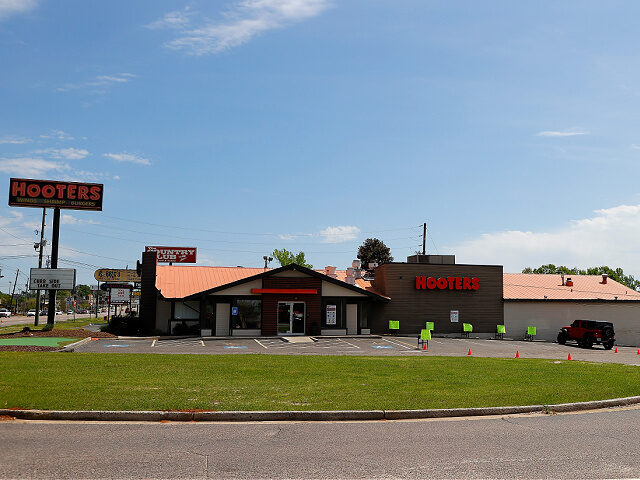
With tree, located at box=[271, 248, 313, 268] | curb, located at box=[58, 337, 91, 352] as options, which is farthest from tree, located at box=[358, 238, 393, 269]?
curb, located at box=[58, 337, 91, 352]

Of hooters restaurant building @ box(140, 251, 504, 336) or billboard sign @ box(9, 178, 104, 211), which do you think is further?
billboard sign @ box(9, 178, 104, 211)

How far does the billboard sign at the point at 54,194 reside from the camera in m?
42.0

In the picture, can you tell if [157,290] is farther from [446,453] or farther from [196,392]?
[446,453]

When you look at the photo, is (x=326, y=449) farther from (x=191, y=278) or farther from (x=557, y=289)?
(x=557, y=289)

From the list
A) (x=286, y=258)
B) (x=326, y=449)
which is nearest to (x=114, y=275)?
(x=286, y=258)

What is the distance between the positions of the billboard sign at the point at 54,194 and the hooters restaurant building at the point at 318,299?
6.04 metres

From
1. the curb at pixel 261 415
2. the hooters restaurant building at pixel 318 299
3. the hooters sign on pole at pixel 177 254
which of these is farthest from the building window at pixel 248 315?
the curb at pixel 261 415

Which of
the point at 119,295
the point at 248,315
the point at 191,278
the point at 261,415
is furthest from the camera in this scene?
the point at 119,295

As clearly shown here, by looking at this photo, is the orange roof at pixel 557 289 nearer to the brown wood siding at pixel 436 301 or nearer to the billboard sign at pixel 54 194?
the brown wood siding at pixel 436 301

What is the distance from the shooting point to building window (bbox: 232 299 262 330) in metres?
39.8

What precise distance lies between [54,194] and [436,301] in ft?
101

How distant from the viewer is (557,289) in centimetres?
5034

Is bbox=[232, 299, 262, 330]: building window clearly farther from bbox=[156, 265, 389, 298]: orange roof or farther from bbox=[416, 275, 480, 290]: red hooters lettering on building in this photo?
bbox=[416, 275, 480, 290]: red hooters lettering on building

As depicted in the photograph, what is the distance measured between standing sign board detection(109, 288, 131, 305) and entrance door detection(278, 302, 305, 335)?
2776 centimetres
